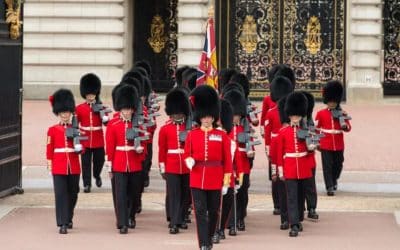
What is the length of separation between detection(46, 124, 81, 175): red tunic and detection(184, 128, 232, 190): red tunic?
6.70ft

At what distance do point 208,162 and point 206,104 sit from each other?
61cm

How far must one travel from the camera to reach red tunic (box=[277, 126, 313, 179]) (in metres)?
13.1

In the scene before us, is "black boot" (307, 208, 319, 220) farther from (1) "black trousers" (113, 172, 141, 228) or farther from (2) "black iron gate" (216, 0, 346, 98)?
(2) "black iron gate" (216, 0, 346, 98)

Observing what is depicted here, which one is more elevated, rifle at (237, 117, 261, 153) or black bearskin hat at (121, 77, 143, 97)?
black bearskin hat at (121, 77, 143, 97)

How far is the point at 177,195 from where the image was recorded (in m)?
13.0

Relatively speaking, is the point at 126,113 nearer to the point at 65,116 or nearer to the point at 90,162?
the point at 65,116

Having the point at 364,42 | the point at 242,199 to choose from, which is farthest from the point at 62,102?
the point at 364,42

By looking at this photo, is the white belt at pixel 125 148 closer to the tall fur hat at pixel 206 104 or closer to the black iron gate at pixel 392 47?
the tall fur hat at pixel 206 104

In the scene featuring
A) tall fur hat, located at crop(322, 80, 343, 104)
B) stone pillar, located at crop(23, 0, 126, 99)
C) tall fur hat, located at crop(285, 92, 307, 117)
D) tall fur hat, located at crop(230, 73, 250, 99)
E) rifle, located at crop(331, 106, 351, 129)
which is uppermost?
stone pillar, located at crop(23, 0, 126, 99)

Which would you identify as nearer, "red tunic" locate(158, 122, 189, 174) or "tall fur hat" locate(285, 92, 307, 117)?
"red tunic" locate(158, 122, 189, 174)

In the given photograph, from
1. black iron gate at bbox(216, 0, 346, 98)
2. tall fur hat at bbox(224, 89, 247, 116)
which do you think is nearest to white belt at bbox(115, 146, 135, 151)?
tall fur hat at bbox(224, 89, 247, 116)

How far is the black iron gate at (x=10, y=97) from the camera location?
598 inches

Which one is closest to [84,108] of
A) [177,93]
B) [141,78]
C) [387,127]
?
[141,78]

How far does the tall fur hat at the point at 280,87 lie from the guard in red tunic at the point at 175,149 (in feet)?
8.00
